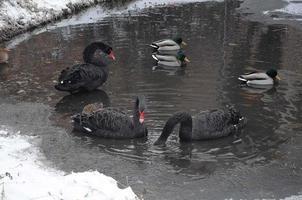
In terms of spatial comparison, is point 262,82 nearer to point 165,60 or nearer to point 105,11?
point 165,60

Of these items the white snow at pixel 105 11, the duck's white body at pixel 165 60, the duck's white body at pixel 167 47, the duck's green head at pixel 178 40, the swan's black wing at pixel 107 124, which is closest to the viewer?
the swan's black wing at pixel 107 124

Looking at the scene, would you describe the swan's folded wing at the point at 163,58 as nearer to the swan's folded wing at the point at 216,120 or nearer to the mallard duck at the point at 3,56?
the mallard duck at the point at 3,56

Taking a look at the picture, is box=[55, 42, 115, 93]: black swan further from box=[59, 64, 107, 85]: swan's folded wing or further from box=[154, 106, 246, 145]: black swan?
box=[154, 106, 246, 145]: black swan

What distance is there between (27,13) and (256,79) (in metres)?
12.2

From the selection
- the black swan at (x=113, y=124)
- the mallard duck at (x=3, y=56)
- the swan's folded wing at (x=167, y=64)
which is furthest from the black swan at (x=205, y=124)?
the mallard duck at (x=3, y=56)

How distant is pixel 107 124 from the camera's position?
11172 mm

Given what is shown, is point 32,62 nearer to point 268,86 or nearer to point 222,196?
point 268,86

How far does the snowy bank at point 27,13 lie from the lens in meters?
21.8

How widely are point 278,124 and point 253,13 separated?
15.0 metres

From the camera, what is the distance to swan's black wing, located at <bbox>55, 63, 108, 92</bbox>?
13.9 meters

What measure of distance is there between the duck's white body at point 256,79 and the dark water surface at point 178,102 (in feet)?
0.81

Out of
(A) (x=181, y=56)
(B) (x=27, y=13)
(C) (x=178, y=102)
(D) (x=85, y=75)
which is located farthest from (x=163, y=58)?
(B) (x=27, y=13)

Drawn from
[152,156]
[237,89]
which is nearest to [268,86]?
[237,89]

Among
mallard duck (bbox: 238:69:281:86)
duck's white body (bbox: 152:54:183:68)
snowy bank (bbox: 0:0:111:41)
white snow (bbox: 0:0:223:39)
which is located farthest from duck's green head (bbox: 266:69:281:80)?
white snow (bbox: 0:0:223:39)
